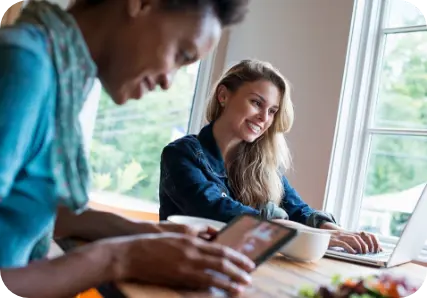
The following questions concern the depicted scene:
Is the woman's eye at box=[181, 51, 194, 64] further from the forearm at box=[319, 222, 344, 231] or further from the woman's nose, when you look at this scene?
the forearm at box=[319, 222, 344, 231]

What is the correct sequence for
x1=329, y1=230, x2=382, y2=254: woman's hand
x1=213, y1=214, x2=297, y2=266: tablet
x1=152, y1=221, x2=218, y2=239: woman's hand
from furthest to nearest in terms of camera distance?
x1=329, y1=230, x2=382, y2=254: woman's hand, x1=152, y1=221, x2=218, y2=239: woman's hand, x1=213, y1=214, x2=297, y2=266: tablet

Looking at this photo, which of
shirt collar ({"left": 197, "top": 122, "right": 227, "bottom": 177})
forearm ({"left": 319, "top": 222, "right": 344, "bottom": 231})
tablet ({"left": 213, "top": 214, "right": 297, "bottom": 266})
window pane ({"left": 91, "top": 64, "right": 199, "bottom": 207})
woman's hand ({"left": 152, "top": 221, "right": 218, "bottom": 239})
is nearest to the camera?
tablet ({"left": 213, "top": 214, "right": 297, "bottom": 266})

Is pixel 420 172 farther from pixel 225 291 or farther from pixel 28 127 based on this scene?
pixel 28 127

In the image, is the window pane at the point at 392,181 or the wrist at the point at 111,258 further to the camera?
the window pane at the point at 392,181

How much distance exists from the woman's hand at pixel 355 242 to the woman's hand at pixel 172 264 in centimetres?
60

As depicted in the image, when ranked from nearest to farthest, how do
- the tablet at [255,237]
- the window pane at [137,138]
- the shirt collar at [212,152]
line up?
the tablet at [255,237]
the shirt collar at [212,152]
the window pane at [137,138]

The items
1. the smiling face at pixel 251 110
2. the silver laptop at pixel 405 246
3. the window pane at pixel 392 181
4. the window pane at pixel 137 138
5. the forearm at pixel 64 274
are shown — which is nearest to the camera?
the forearm at pixel 64 274

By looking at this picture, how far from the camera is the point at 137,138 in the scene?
2566 mm

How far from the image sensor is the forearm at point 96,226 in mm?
764

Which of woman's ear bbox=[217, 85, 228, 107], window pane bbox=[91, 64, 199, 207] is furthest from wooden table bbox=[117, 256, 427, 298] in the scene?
window pane bbox=[91, 64, 199, 207]

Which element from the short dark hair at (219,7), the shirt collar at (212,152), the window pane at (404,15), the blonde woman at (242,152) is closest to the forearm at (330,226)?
the blonde woman at (242,152)

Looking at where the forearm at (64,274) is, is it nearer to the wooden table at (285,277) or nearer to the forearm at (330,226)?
the wooden table at (285,277)

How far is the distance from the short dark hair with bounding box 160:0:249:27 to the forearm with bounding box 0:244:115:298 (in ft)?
1.07

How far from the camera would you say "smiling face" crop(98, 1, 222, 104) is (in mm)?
620
